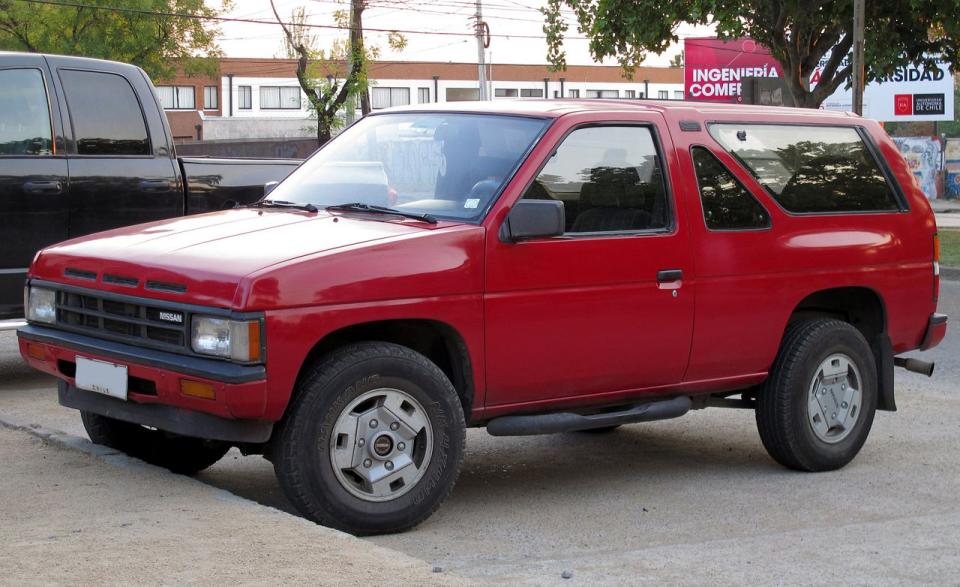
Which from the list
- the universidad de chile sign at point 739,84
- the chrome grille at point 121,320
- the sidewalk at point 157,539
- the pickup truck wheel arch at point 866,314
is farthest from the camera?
the universidad de chile sign at point 739,84

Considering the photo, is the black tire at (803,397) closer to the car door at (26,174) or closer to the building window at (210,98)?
the car door at (26,174)

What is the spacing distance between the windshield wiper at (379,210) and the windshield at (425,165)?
4cm

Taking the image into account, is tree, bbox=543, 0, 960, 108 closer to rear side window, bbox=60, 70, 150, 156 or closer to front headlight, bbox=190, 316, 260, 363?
rear side window, bbox=60, 70, 150, 156

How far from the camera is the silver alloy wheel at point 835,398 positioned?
7.21 m

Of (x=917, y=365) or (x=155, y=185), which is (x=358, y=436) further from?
(x=155, y=185)

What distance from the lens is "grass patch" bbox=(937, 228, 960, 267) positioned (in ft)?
66.7

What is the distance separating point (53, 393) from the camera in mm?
9375

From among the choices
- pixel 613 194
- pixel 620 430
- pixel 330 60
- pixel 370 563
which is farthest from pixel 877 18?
pixel 330 60

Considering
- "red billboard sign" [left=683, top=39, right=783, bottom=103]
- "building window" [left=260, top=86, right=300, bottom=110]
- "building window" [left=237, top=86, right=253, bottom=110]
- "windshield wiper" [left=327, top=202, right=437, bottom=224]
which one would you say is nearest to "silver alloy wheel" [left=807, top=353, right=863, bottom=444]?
"windshield wiper" [left=327, top=202, right=437, bottom=224]

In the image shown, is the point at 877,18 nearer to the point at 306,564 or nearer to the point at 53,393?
the point at 53,393

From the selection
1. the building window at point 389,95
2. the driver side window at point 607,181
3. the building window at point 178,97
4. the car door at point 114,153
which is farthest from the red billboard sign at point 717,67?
the building window at point 389,95

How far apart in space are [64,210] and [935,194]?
138ft

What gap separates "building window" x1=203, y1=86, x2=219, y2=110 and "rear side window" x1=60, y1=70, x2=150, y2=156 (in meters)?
84.9

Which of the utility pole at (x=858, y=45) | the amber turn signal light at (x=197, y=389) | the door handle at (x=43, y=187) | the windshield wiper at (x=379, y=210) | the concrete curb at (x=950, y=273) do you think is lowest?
the concrete curb at (x=950, y=273)
